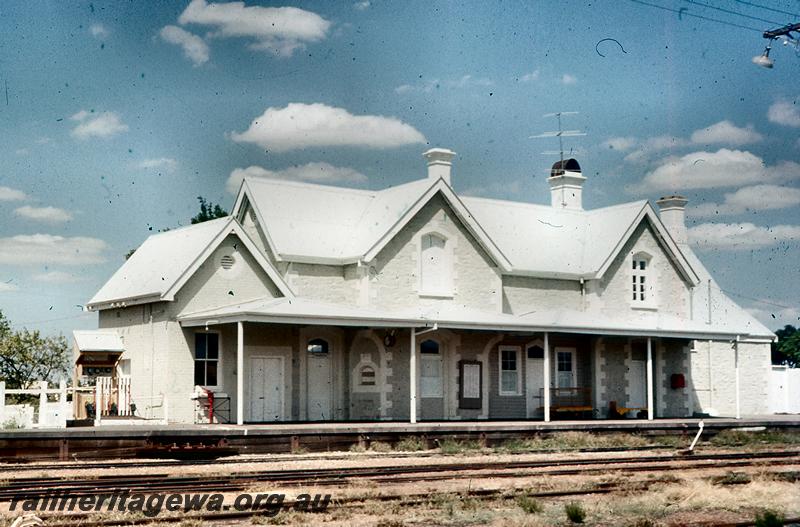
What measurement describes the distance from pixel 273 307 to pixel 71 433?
696cm

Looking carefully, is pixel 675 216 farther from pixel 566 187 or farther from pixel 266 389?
pixel 266 389

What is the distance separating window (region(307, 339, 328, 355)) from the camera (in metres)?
30.9

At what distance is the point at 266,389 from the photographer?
29906 mm

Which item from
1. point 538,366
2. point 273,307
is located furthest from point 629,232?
point 273,307

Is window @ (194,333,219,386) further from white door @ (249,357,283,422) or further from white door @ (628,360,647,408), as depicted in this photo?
white door @ (628,360,647,408)

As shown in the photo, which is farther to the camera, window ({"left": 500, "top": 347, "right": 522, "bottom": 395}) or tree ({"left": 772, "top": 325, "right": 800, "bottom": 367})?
tree ({"left": 772, "top": 325, "right": 800, "bottom": 367})

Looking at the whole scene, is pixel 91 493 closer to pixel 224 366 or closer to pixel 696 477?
pixel 696 477

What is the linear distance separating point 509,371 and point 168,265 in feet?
34.8

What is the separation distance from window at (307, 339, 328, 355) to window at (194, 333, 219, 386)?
2.74 m

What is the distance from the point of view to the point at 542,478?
19.2m

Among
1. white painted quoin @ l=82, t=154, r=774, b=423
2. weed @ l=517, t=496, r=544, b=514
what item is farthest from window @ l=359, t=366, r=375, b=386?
weed @ l=517, t=496, r=544, b=514

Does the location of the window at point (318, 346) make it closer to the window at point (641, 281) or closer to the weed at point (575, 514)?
the window at point (641, 281)

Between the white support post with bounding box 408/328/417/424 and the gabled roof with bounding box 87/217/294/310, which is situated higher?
the gabled roof with bounding box 87/217/294/310

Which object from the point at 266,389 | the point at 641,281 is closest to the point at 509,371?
the point at 641,281
